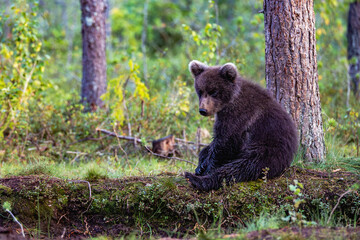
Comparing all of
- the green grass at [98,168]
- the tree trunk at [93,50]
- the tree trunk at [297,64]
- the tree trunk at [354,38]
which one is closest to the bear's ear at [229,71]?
the tree trunk at [297,64]

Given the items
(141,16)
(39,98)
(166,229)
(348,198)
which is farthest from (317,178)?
(141,16)

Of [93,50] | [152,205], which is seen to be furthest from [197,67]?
[93,50]

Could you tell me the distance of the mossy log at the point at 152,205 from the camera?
4109mm

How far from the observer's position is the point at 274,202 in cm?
417

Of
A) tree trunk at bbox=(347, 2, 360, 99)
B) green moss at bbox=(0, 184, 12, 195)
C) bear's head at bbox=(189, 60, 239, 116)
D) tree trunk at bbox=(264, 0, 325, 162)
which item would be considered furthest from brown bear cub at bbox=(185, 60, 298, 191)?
tree trunk at bbox=(347, 2, 360, 99)

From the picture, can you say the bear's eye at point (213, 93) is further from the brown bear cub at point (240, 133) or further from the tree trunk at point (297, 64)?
the tree trunk at point (297, 64)

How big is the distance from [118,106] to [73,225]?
3.38m

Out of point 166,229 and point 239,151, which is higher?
point 239,151

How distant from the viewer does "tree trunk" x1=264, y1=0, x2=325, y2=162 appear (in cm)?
505

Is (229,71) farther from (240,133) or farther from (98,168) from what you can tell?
(98,168)

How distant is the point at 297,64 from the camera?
5.09m

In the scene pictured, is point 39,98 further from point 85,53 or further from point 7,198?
point 7,198

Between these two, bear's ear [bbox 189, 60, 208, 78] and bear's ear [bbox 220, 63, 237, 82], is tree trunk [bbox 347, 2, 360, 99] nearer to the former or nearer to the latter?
bear's ear [bbox 189, 60, 208, 78]

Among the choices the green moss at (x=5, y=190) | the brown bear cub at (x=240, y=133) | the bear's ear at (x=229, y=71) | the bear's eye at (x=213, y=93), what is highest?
the bear's ear at (x=229, y=71)
